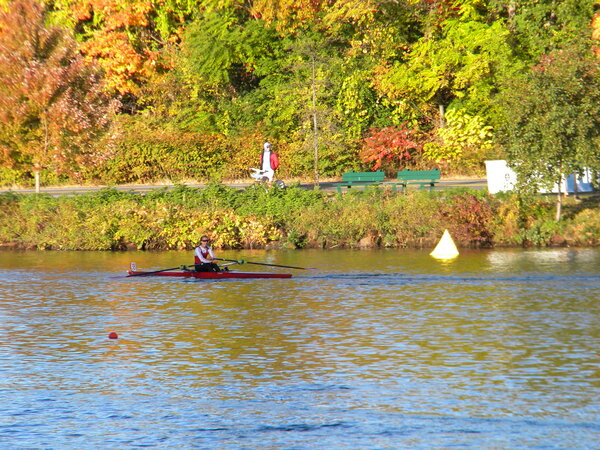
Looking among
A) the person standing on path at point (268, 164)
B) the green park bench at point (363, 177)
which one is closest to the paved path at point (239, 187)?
the green park bench at point (363, 177)

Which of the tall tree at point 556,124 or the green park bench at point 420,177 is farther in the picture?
the green park bench at point 420,177

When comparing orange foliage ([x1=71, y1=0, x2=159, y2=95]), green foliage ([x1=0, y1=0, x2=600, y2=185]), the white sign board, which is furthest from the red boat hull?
orange foliage ([x1=71, y1=0, x2=159, y2=95])

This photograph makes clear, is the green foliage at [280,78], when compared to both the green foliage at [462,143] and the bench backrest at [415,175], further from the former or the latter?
the bench backrest at [415,175]

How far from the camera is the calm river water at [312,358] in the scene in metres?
13.5

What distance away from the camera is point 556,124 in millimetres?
34062

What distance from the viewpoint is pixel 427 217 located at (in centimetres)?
3556

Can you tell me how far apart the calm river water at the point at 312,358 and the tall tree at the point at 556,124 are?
493cm

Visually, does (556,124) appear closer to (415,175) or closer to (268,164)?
(415,175)

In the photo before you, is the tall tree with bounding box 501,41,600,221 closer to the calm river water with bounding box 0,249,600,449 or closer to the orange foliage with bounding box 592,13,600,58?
the calm river water with bounding box 0,249,600,449

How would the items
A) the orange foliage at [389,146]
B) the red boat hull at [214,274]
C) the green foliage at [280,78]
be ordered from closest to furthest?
the red boat hull at [214,274] < the green foliage at [280,78] < the orange foliage at [389,146]

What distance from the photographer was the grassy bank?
1378 inches

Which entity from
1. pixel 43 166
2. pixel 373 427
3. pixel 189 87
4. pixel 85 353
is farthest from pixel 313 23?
pixel 373 427

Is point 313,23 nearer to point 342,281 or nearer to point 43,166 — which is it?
point 43,166

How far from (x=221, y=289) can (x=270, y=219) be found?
946 centimetres
